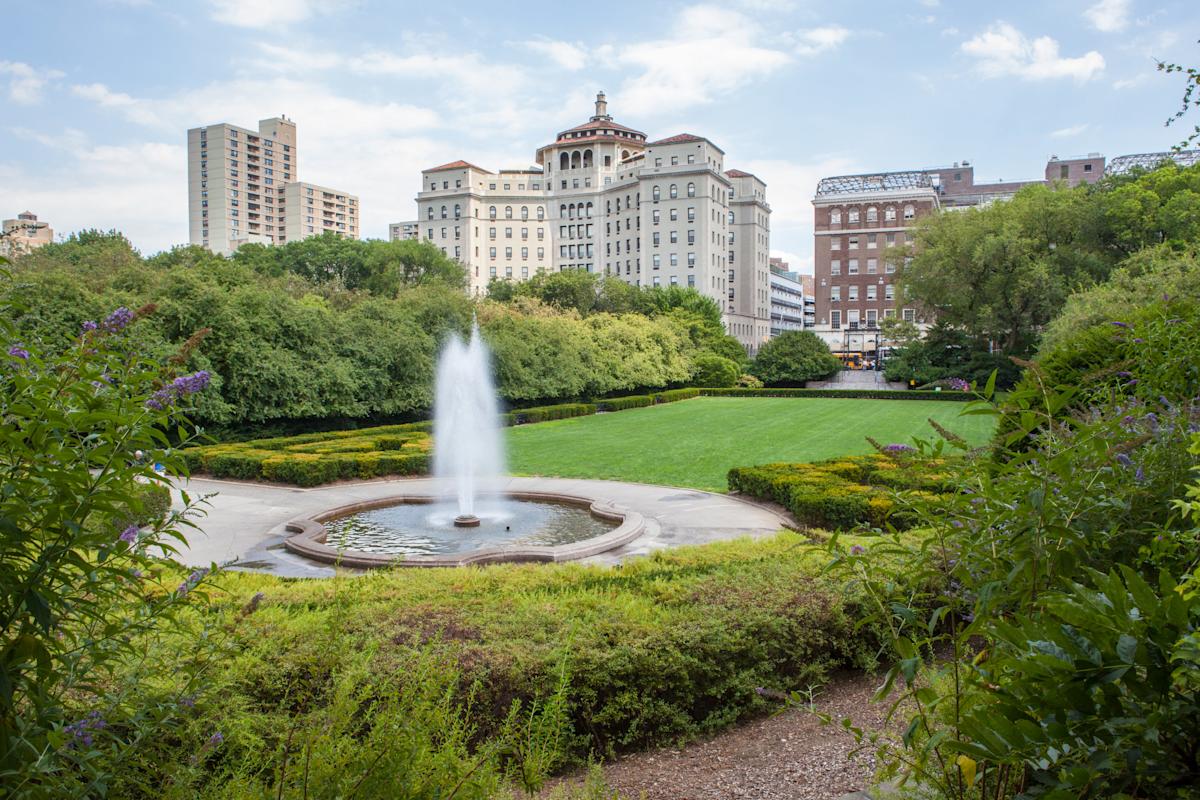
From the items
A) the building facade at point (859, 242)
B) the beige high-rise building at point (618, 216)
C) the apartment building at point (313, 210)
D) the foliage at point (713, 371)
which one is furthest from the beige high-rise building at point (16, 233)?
the apartment building at point (313, 210)

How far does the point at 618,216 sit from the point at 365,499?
7848 cm

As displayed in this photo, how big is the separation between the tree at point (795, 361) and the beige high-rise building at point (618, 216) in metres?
29.3

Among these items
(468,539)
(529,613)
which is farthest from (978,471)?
(468,539)

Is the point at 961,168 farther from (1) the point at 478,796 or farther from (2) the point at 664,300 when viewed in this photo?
(1) the point at 478,796

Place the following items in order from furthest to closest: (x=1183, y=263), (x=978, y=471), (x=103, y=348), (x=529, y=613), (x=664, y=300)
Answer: (x=664, y=300), (x=1183, y=263), (x=529, y=613), (x=103, y=348), (x=978, y=471)

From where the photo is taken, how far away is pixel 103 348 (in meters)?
2.62

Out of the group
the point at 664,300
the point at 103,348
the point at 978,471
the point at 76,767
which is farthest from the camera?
the point at 664,300

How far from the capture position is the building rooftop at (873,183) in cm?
7775

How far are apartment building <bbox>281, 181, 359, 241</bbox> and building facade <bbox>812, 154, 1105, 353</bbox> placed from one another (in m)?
107

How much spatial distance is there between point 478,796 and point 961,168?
106 metres

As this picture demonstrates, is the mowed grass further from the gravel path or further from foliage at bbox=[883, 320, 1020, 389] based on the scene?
the gravel path

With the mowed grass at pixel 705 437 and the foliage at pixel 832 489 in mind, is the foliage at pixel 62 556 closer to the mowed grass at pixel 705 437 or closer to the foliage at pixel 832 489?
the foliage at pixel 832 489

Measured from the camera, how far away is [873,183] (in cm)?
7962

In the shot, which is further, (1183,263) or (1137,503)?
(1183,263)
